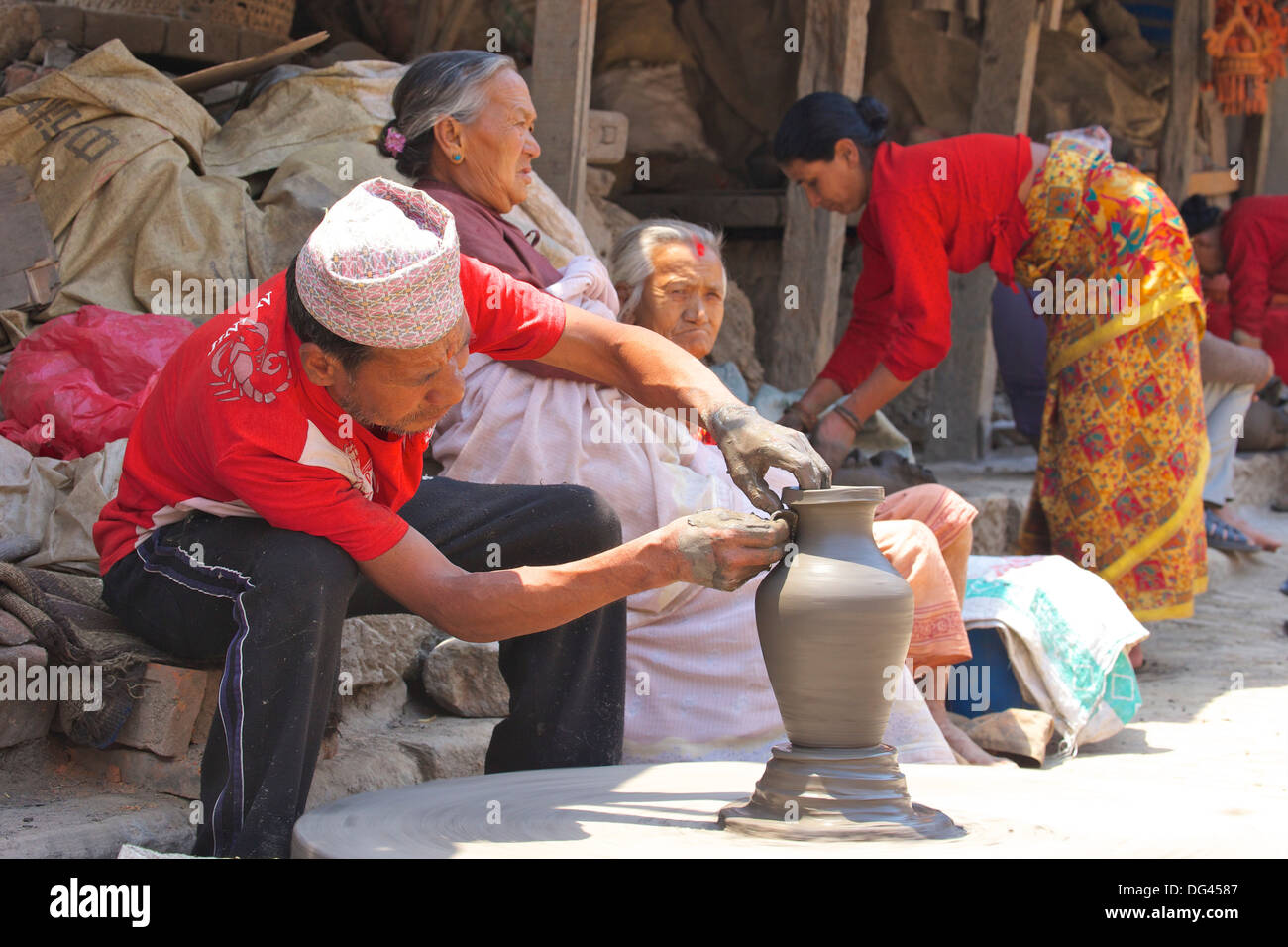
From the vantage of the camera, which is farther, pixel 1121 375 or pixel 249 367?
pixel 1121 375

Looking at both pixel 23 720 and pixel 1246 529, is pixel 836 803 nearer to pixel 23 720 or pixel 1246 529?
pixel 23 720

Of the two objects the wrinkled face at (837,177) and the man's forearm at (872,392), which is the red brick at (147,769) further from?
the wrinkled face at (837,177)

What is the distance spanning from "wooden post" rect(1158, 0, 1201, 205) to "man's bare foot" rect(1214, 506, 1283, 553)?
91.2 inches

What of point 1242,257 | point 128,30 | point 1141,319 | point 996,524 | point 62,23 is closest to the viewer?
point 1141,319

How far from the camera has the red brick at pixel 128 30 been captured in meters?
4.93

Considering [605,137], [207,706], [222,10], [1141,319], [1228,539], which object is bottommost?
[1228,539]

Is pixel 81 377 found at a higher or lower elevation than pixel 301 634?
higher

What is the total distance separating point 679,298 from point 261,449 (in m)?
1.79

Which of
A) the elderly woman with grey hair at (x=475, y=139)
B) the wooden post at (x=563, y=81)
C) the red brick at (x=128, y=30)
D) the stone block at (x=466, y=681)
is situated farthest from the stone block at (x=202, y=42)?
the stone block at (x=466, y=681)

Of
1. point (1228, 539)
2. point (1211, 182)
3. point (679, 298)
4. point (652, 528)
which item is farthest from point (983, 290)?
point (652, 528)

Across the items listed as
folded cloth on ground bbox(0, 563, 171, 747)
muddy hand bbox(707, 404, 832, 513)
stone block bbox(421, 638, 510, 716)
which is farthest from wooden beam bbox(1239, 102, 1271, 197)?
folded cloth on ground bbox(0, 563, 171, 747)

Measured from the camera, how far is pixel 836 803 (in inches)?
92.1
